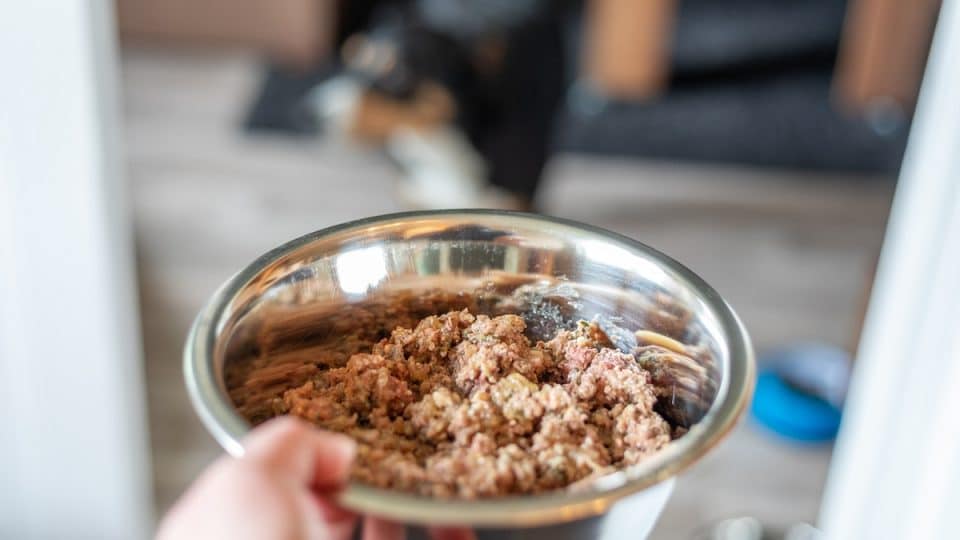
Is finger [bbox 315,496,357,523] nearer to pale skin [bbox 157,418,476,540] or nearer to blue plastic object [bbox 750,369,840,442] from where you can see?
pale skin [bbox 157,418,476,540]

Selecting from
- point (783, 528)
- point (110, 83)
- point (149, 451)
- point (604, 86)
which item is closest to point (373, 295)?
point (110, 83)

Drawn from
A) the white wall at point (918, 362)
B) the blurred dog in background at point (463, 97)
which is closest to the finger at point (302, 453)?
the white wall at point (918, 362)

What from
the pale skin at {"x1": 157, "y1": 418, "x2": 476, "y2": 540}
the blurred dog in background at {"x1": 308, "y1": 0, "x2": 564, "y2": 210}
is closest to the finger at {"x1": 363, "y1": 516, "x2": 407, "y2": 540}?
the pale skin at {"x1": 157, "y1": 418, "x2": 476, "y2": 540}

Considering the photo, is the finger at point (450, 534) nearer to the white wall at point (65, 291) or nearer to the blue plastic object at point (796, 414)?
the white wall at point (65, 291)

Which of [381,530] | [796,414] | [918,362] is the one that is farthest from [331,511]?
[796,414]

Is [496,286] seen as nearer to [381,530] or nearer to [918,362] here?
[381,530]

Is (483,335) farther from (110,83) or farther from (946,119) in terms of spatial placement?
(110,83)
